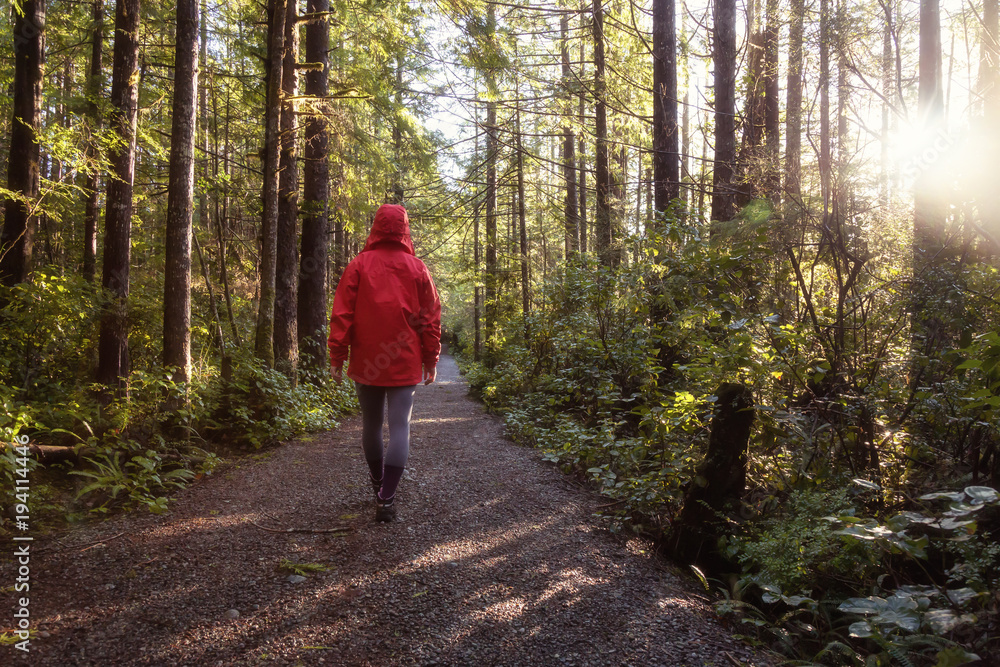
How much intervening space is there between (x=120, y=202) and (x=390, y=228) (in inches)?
243

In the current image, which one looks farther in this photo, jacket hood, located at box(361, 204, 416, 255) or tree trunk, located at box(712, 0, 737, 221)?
tree trunk, located at box(712, 0, 737, 221)

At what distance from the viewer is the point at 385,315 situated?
4090 mm

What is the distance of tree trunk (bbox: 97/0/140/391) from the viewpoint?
25.5 feet

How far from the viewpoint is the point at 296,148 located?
9.04m

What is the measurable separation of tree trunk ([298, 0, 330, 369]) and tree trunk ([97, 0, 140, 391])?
2825mm

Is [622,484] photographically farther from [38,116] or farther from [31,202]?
[38,116]

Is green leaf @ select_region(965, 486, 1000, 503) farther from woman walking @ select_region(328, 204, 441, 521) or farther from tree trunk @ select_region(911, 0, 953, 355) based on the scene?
woman walking @ select_region(328, 204, 441, 521)

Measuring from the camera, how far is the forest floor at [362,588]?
2.49m

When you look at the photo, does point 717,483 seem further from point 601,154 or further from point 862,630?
point 601,154

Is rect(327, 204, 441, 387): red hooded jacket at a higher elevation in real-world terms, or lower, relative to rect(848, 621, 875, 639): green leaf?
higher

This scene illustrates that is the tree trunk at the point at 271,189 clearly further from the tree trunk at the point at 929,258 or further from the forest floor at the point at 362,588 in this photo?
the tree trunk at the point at 929,258

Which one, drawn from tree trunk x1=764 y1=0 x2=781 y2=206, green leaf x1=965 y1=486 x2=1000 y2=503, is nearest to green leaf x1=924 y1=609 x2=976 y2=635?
green leaf x1=965 y1=486 x2=1000 y2=503

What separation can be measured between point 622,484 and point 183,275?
5.60m

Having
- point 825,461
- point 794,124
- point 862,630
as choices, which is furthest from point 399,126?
point 862,630
